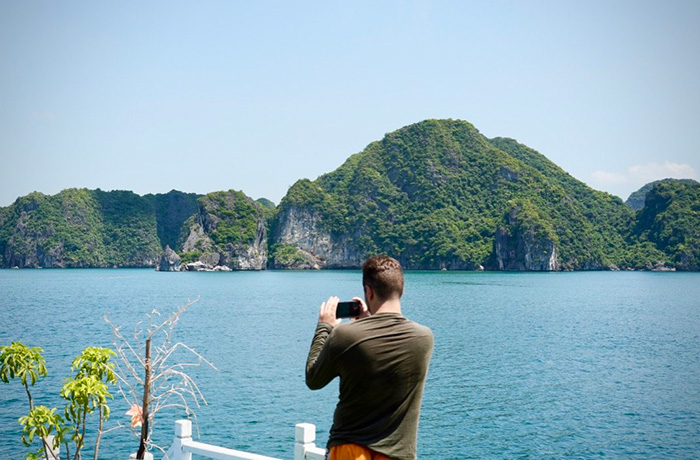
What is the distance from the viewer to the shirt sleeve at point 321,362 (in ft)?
8.46

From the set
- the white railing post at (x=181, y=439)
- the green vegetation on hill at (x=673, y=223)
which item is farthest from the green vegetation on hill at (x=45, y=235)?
the white railing post at (x=181, y=439)

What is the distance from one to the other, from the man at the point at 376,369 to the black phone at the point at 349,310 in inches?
1.2

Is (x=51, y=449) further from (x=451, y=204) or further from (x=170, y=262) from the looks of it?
(x=451, y=204)

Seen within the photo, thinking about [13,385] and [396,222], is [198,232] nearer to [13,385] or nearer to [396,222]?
[396,222]

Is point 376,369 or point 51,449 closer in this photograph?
point 376,369

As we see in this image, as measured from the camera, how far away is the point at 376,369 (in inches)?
101

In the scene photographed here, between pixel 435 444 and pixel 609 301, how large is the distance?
169 feet

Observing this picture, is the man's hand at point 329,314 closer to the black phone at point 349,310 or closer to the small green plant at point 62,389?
the black phone at point 349,310

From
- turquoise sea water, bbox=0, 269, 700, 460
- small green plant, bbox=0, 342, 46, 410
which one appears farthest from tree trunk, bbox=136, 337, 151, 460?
turquoise sea water, bbox=0, 269, 700, 460

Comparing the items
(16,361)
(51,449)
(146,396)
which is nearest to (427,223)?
(146,396)

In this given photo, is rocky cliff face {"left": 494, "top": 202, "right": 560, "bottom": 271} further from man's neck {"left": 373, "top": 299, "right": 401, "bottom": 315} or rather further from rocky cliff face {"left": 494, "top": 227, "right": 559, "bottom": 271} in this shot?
man's neck {"left": 373, "top": 299, "right": 401, "bottom": 315}

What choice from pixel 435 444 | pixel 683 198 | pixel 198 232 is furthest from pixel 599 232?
pixel 435 444

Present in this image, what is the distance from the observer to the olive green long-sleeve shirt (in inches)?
100

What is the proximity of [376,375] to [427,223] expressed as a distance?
171 m
